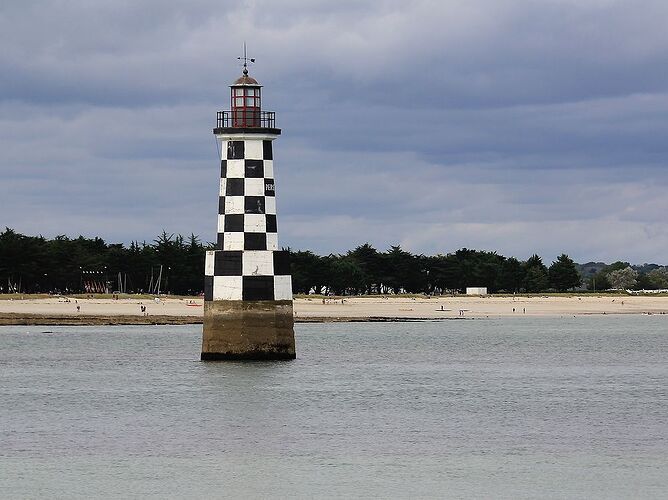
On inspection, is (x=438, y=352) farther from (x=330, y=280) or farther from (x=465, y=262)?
(x=465, y=262)

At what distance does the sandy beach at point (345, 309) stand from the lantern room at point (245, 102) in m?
45.1

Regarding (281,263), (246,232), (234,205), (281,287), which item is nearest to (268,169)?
(234,205)

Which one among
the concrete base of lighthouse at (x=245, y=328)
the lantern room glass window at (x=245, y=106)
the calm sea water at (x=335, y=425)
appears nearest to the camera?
the calm sea water at (x=335, y=425)

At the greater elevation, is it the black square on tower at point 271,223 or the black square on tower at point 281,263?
the black square on tower at point 271,223

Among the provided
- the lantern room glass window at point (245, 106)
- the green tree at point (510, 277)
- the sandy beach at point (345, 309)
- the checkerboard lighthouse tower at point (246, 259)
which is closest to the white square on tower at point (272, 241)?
the checkerboard lighthouse tower at point (246, 259)

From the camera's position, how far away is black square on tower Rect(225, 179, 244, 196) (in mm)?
36812

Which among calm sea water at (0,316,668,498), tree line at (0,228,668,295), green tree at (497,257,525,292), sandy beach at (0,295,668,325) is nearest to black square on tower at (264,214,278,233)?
calm sea water at (0,316,668,498)

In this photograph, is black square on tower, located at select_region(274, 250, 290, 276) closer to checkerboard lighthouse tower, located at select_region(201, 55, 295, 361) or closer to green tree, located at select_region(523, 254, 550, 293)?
checkerboard lighthouse tower, located at select_region(201, 55, 295, 361)

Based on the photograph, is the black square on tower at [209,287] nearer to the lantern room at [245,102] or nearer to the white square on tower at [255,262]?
the white square on tower at [255,262]

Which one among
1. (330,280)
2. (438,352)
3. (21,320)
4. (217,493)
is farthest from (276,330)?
(330,280)

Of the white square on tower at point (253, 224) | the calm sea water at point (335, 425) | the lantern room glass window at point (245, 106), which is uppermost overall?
the lantern room glass window at point (245, 106)

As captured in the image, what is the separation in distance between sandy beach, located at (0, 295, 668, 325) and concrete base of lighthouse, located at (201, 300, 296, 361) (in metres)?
44.7

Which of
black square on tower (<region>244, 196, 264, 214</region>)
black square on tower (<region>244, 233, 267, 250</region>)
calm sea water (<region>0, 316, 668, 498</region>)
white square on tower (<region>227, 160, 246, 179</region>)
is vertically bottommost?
calm sea water (<region>0, 316, 668, 498</region>)

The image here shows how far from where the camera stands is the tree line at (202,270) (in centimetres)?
13988
